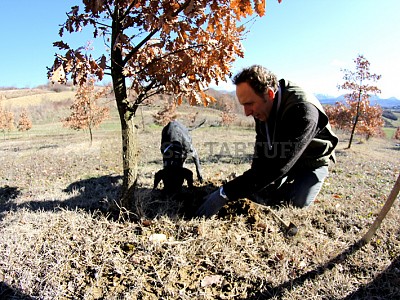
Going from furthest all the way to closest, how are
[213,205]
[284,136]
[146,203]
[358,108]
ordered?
[358,108] < [146,203] < [213,205] < [284,136]

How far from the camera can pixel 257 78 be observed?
2516 millimetres

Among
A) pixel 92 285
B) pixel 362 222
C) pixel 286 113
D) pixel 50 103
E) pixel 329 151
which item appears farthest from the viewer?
pixel 50 103

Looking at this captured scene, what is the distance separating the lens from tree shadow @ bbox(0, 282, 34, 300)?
206 cm

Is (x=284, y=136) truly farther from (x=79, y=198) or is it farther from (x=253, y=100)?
(x=79, y=198)

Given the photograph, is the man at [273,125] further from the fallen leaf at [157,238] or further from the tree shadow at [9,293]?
the tree shadow at [9,293]

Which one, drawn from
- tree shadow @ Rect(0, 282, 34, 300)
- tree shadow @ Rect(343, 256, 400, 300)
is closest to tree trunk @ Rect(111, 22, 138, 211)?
tree shadow @ Rect(0, 282, 34, 300)

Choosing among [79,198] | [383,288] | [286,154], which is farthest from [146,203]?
[383,288]

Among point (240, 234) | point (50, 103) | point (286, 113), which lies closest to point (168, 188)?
point (240, 234)

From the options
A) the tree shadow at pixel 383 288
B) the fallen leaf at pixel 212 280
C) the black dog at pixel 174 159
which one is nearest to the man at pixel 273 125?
the fallen leaf at pixel 212 280

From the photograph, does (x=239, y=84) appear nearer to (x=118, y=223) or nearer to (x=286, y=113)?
(x=286, y=113)

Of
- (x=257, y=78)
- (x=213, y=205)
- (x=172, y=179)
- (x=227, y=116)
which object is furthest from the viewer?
(x=227, y=116)

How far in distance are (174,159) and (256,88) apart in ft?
6.78

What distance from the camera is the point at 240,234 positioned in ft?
8.97

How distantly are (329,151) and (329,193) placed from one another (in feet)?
4.49
